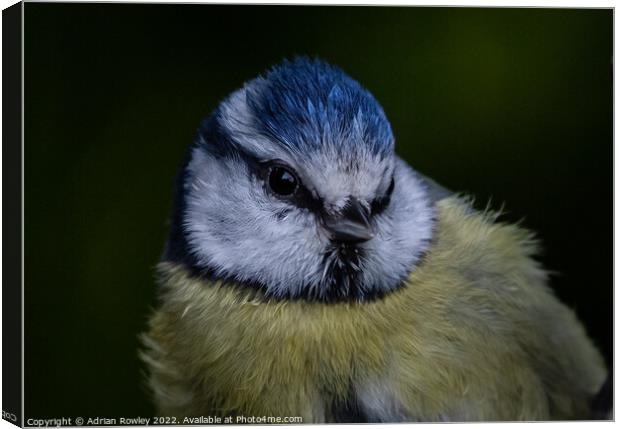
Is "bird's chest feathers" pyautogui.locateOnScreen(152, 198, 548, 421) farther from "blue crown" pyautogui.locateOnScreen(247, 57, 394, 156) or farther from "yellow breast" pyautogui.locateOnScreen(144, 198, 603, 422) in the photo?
"blue crown" pyautogui.locateOnScreen(247, 57, 394, 156)

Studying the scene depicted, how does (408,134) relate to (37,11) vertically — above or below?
below

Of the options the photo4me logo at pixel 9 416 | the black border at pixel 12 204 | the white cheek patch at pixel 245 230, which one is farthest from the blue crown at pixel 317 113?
the photo4me logo at pixel 9 416

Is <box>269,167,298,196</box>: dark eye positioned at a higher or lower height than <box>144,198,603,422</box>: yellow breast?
higher

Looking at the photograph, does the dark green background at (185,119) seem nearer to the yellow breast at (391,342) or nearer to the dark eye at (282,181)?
the yellow breast at (391,342)

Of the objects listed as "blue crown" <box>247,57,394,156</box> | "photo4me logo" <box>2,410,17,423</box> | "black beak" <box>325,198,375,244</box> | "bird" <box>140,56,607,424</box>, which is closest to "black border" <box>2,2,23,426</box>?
"photo4me logo" <box>2,410,17,423</box>

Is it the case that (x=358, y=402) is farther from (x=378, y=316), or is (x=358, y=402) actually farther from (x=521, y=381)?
(x=521, y=381)

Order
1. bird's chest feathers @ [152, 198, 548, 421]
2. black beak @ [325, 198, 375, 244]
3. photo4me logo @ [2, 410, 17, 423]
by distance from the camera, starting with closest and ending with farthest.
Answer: black beak @ [325, 198, 375, 244], bird's chest feathers @ [152, 198, 548, 421], photo4me logo @ [2, 410, 17, 423]

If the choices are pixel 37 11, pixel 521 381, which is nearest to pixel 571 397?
pixel 521 381
